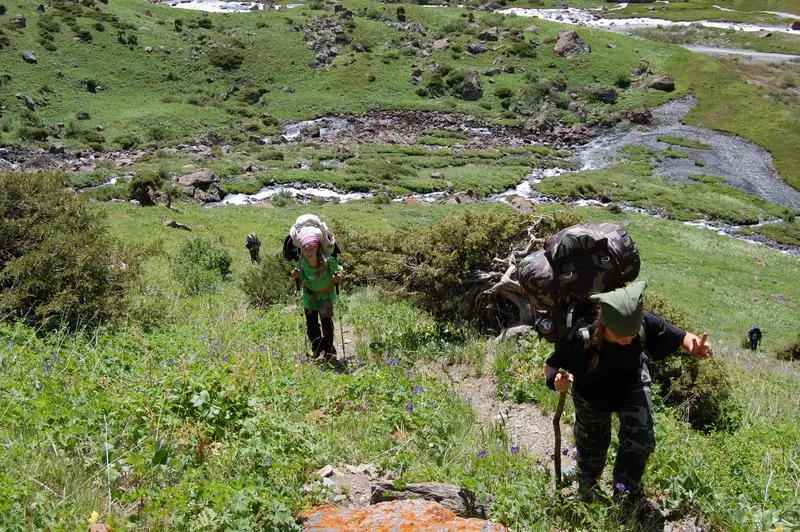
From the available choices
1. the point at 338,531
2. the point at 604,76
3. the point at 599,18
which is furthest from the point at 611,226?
the point at 599,18

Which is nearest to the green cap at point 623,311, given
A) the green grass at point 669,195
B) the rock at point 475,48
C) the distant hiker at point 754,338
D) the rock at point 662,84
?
the distant hiker at point 754,338

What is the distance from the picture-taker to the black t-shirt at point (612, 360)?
12.7 ft

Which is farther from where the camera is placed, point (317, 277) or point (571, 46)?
point (571, 46)

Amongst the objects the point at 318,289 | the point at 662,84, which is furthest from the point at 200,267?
the point at 662,84

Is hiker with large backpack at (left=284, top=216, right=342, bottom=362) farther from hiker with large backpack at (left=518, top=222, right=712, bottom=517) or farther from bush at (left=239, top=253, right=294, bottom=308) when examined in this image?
hiker with large backpack at (left=518, top=222, right=712, bottom=517)

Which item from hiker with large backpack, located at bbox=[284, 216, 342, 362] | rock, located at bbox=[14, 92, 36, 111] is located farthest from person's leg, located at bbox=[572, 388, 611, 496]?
rock, located at bbox=[14, 92, 36, 111]

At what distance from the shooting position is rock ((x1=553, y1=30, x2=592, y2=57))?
76938 millimetres

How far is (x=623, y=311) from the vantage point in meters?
3.48

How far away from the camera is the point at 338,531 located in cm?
325

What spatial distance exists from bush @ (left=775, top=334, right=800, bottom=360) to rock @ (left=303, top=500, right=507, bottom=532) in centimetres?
1738

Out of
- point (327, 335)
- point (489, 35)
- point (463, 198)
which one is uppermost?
point (327, 335)

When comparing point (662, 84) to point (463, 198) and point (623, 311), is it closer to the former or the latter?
point (463, 198)

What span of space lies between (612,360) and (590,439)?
0.69 metres

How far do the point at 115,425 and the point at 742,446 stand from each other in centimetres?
545
